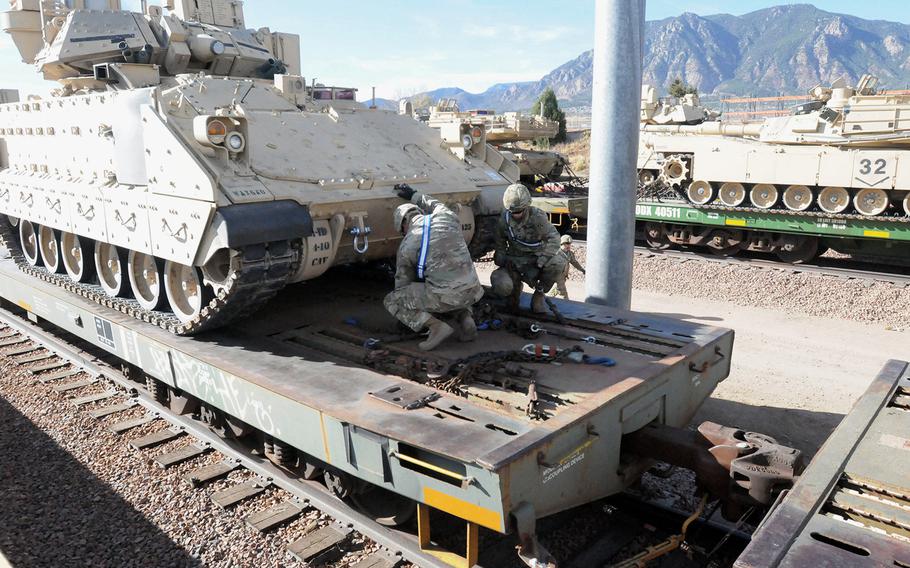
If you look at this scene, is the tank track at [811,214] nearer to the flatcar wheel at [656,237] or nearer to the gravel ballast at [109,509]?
the flatcar wheel at [656,237]

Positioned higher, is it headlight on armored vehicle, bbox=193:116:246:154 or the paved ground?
headlight on armored vehicle, bbox=193:116:246:154

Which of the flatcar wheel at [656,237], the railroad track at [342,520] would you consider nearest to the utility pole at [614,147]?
the railroad track at [342,520]

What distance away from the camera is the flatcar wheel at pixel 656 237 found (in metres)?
15.3

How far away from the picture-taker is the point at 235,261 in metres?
4.99

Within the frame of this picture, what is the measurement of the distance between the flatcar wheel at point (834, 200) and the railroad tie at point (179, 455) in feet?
38.1

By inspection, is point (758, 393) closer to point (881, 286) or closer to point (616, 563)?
point (616, 563)

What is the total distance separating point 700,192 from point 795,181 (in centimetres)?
198

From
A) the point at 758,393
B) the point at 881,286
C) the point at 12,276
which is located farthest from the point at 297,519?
the point at 881,286

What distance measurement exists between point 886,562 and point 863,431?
1.33 meters

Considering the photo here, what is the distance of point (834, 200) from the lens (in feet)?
43.4

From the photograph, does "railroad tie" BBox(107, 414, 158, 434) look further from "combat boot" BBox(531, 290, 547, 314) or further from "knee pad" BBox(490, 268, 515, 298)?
"combat boot" BBox(531, 290, 547, 314)

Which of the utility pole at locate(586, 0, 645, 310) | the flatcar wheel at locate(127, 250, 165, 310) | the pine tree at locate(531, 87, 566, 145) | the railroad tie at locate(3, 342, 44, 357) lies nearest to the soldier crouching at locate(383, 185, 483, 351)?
the utility pole at locate(586, 0, 645, 310)

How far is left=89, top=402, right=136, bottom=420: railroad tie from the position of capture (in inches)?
248

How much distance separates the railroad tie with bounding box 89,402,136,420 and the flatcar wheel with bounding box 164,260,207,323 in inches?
38.4
